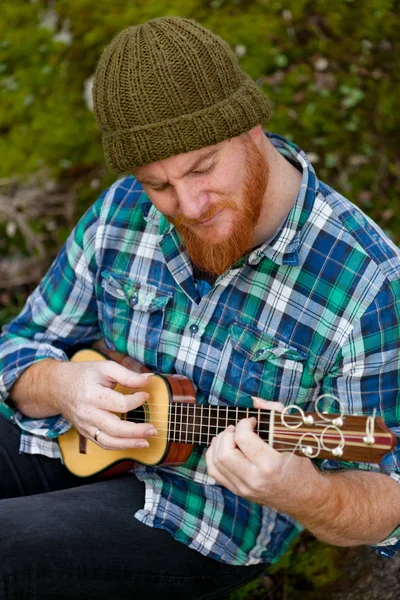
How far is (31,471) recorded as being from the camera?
2568mm

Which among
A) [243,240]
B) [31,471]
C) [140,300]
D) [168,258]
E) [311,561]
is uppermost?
[243,240]

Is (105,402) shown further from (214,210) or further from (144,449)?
(214,210)

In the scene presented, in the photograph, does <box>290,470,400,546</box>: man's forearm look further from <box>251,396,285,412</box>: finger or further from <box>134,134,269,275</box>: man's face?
<box>134,134,269,275</box>: man's face

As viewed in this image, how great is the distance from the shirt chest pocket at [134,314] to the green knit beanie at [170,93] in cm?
53

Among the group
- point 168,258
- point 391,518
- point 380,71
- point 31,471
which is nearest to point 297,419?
point 391,518

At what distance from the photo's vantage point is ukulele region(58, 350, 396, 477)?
5.58 feet

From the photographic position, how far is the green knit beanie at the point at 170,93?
1.90 m

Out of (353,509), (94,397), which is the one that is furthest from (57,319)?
(353,509)

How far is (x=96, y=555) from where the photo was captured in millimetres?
2145

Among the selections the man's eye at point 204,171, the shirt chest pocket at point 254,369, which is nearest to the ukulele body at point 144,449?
the shirt chest pocket at point 254,369

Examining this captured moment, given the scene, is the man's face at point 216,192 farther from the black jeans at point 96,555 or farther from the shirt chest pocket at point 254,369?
the black jeans at point 96,555

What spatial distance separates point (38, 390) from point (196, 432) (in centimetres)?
56

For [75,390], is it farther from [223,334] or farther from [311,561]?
[311,561]

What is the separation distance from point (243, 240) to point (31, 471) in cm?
111
